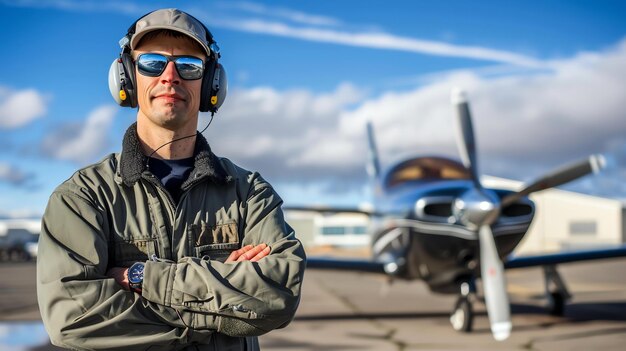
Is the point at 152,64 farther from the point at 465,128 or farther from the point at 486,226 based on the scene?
the point at 465,128

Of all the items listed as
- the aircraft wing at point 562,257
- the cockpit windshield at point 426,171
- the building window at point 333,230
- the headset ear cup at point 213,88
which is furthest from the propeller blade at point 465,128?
the building window at point 333,230

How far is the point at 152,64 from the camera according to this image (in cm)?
167

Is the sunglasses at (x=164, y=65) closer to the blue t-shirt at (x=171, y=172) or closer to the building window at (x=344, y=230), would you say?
the blue t-shirt at (x=171, y=172)

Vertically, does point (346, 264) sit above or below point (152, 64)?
below

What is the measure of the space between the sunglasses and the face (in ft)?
0.04

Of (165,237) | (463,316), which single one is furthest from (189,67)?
(463,316)

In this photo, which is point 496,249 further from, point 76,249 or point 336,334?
point 76,249

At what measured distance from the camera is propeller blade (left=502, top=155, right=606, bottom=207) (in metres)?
8.84

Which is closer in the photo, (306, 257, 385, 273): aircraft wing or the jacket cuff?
the jacket cuff

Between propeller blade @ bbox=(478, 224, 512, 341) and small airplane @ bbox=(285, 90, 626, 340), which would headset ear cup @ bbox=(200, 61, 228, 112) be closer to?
small airplane @ bbox=(285, 90, 626, 340)

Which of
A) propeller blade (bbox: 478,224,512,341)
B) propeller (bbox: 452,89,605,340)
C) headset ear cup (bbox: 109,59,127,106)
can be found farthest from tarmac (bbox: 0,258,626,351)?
headset ear cup (bbox: 109,59,127,106)

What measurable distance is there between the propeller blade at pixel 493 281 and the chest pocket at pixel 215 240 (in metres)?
7.23

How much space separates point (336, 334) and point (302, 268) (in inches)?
297

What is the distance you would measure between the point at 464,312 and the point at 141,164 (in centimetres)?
824
